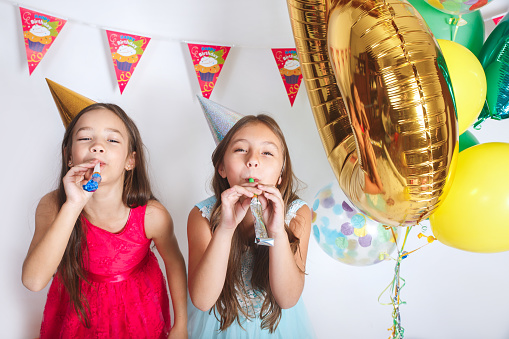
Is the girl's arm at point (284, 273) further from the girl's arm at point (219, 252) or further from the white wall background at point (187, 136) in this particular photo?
the white wall background at point (187, 136)

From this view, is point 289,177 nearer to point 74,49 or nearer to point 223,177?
point 223,177

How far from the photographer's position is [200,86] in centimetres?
181

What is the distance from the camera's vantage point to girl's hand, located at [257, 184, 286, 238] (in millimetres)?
1118

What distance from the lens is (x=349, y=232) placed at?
1436 mm

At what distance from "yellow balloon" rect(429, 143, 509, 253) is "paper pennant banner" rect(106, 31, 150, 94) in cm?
132

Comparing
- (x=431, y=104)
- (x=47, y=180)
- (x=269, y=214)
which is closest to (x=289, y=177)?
(x=269, y=214)

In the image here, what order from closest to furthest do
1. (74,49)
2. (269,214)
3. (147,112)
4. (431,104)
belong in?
(431,104) < (269,214) < (74,49) < (147,112)

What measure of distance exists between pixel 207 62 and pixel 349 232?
97cm

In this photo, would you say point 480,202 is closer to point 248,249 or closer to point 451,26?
point 451,26

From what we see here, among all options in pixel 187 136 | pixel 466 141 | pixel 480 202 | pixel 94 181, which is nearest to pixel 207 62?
pixel 187 136

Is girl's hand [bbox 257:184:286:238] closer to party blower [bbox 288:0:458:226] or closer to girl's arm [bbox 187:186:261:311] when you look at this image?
girl's arm [bbox 187:186:261:311]

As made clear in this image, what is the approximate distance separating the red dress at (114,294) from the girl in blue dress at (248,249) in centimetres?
17

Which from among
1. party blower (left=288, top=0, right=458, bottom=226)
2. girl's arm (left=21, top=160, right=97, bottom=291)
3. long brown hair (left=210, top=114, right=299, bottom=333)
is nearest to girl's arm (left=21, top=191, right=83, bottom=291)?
girl's arm (left=21, top=160, right=97, bottom=291)

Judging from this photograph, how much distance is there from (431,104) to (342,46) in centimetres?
22
